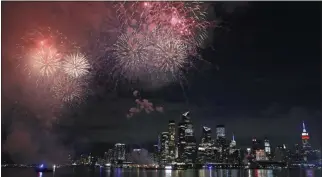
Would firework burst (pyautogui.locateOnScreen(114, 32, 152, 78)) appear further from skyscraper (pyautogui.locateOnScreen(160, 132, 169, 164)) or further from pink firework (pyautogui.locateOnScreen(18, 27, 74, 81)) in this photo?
skyscraper (pyautogui.locateOnScreen(160, 132, 169, 164))

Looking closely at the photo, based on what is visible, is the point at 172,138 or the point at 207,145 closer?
the point at 172,138

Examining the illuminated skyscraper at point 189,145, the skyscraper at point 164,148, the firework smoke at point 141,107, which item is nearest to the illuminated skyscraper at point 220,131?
the illuminated skyscraper at point 189,145

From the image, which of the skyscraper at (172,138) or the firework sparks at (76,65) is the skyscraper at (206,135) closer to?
the skyscraper at (172,138)

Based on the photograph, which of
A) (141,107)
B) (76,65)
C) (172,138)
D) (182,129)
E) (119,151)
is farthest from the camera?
(119,151)

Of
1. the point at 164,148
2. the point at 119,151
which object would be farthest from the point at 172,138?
the point at 119,151

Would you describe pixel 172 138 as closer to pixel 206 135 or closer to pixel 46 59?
pixel 206 135

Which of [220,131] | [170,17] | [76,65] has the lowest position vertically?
[220,131]

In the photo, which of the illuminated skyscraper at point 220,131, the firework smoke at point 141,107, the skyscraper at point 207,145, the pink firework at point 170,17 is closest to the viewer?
the pink firework at point 170,17

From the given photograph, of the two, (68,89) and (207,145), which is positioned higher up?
(68,89)

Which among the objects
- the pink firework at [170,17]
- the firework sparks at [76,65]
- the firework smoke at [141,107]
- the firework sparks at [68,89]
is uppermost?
the pink firework at [170,17]
